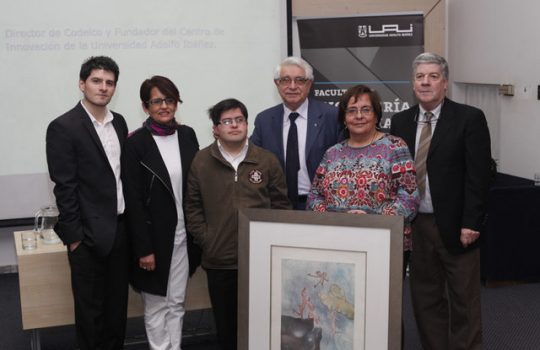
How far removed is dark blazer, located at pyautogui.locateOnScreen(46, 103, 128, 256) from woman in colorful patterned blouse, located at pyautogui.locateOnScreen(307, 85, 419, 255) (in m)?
1.03

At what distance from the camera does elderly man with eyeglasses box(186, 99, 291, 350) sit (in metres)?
2.91

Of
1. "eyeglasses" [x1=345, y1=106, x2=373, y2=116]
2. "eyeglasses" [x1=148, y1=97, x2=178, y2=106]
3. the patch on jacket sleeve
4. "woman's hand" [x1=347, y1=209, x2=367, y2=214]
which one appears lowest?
"woman's hand" [x1=347, y1=209, x2=367, y2=214]

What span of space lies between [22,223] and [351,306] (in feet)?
11.1

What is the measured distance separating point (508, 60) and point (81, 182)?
3.69 m

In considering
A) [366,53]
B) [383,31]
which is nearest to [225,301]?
[366,53]

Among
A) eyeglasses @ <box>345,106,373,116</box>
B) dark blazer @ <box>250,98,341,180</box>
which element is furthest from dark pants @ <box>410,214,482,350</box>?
eyeglasses @ <box>345,106,373,116</box>

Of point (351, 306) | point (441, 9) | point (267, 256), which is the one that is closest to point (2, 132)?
point (267, 256)

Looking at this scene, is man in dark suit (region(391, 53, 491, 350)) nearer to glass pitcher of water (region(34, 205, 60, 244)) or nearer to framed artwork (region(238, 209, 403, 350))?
framed artwork (region(238, 209, 403, 350))

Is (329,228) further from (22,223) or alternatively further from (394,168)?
(22,223)

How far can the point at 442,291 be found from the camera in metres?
3.30

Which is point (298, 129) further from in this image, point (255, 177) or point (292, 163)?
point (255, 177)

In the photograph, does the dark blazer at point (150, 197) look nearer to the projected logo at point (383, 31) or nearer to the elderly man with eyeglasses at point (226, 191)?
the elderly man with eyeglasses at point (226, 191)

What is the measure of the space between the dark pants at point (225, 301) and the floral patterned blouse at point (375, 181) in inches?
22.4

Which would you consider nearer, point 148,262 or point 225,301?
point 225,301
